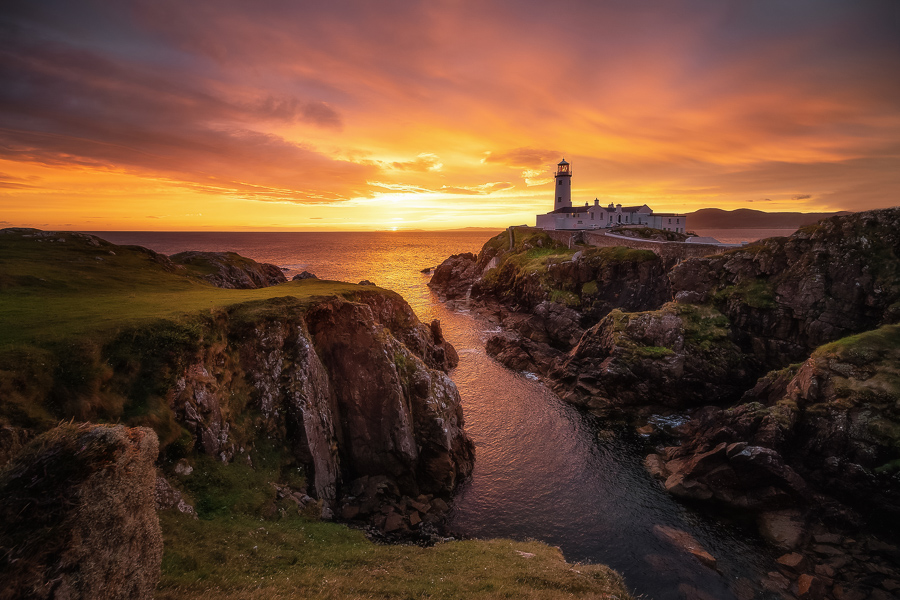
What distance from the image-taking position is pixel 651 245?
71125mm

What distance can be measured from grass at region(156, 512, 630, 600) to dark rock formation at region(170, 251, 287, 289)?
47.6 m

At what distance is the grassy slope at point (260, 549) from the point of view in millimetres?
14320

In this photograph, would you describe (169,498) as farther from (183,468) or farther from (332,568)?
(332,568)

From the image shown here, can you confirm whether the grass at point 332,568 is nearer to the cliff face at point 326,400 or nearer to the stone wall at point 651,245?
the cliff face at point 326,400

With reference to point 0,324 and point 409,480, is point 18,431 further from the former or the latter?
point 409,480

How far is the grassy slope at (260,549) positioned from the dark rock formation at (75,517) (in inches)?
136

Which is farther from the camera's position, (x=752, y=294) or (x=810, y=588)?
(x=752, y=294)

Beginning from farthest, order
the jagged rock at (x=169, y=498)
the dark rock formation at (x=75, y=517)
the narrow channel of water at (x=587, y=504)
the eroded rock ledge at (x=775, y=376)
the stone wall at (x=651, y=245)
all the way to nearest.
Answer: the stone wall at (x=651, y=245) < the eroded rock ledge at (x=775, y=376) < the narrow channel of water at (x=587, y=504) < the jagged rock at (x=169, y=498) < the dark rock formation at (x=75, y=517)

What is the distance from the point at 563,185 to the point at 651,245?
171 feet

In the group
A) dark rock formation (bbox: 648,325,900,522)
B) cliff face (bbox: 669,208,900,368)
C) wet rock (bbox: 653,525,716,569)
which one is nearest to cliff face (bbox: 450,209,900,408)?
cliff face (bbox: 669,208,900,368)

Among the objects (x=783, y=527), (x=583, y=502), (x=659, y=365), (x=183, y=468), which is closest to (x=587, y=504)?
(x=583, y=502)

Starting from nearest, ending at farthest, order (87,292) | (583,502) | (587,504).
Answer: (587,504)
(583,502)
(87,292)

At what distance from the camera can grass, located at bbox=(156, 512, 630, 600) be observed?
13.7 metres

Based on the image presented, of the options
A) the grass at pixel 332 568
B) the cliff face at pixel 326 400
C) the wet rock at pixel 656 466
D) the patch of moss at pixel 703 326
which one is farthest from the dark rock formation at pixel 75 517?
the patch of moss at pixel 703 326
